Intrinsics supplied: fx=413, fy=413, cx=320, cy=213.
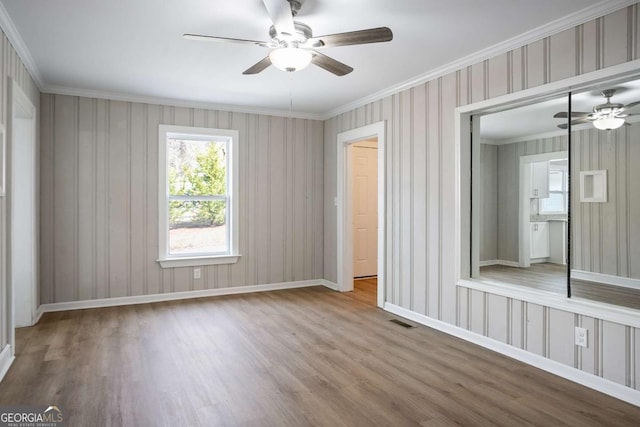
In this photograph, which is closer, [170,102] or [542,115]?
[542,115]

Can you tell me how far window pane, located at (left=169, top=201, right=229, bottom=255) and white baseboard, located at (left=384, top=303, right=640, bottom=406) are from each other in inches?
109

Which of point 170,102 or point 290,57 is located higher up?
point 170,102

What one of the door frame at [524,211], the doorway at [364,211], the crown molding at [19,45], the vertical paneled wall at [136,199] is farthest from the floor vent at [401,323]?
the crown molding at [19,45]

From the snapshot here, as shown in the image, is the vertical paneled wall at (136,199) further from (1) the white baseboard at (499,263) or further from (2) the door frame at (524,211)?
(2) the door frame at (524,211)

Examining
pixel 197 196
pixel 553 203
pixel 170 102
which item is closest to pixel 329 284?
pixel 197 196

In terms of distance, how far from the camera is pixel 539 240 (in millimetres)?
3406

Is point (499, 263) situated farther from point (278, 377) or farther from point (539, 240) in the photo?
point (278, 377)

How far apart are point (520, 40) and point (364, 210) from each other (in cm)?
386

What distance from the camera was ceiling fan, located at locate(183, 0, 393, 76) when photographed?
243 cm

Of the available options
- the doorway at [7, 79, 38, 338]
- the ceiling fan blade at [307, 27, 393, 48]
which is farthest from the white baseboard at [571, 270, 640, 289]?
the doorway at [7, 79, 38, 338]

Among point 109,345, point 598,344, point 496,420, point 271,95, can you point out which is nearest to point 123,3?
point 271,95

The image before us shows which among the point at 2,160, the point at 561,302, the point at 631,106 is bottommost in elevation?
the point at 561,302

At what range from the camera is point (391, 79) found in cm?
428

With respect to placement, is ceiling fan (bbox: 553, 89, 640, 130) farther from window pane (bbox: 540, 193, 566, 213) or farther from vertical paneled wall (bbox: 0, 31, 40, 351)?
vertical paneled wall (bbox: 0, 31, 40, 351)
